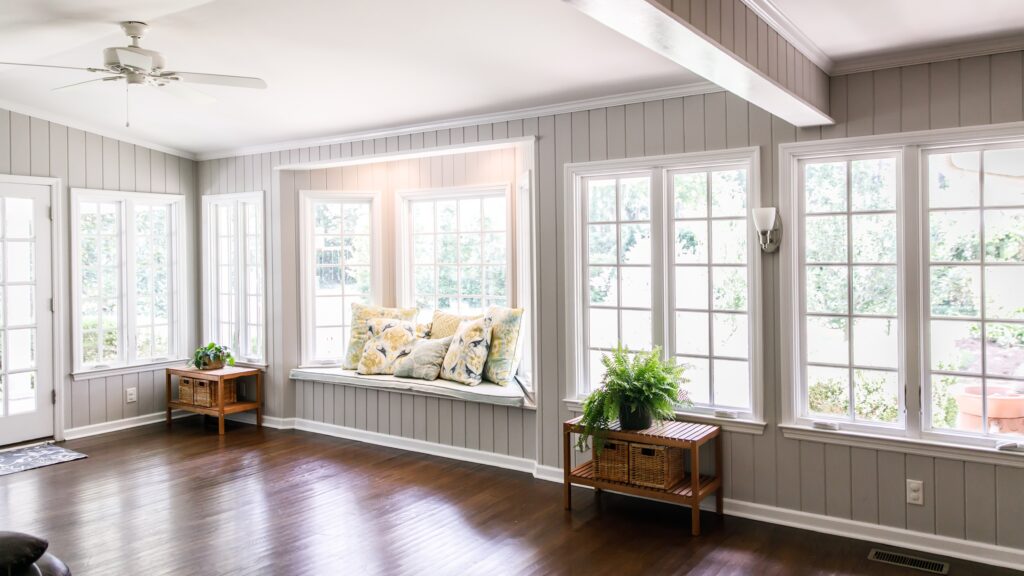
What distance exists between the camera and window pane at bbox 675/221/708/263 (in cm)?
424

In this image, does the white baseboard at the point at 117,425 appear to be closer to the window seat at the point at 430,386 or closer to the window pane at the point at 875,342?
the window seat at the point at 430,386

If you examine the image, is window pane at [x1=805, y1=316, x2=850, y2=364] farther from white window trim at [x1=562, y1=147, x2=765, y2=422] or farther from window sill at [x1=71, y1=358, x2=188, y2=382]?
window sill at [x1=71, y1=358, x2=188, y2=382]

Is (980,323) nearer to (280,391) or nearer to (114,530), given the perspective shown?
(114,530)

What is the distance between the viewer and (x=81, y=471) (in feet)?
16.7

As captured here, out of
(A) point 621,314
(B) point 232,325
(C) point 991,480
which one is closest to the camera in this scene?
(C) point 991,480

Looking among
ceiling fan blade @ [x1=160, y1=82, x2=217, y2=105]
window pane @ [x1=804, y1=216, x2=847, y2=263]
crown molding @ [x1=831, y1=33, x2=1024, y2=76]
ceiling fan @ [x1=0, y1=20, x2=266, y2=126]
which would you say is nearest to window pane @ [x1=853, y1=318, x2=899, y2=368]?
window pane @ [x1=804, y1=216, x2=847, y2=263]

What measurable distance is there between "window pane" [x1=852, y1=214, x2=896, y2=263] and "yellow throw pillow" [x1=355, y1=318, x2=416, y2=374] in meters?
3.39

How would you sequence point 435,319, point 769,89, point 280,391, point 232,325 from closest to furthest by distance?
point 769,89, point 435,319, point 280,391, point 232,325

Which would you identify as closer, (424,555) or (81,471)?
(424,555)

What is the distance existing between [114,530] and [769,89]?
4054 millimetres

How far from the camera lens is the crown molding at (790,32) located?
9.21 feet

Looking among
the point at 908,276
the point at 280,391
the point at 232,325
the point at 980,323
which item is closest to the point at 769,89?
the point at 908,276

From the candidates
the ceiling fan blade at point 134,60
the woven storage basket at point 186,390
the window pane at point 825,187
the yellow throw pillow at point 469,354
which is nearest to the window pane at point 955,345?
the window pane at point 825,187

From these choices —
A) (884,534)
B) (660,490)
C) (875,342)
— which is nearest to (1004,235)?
(875,342)
